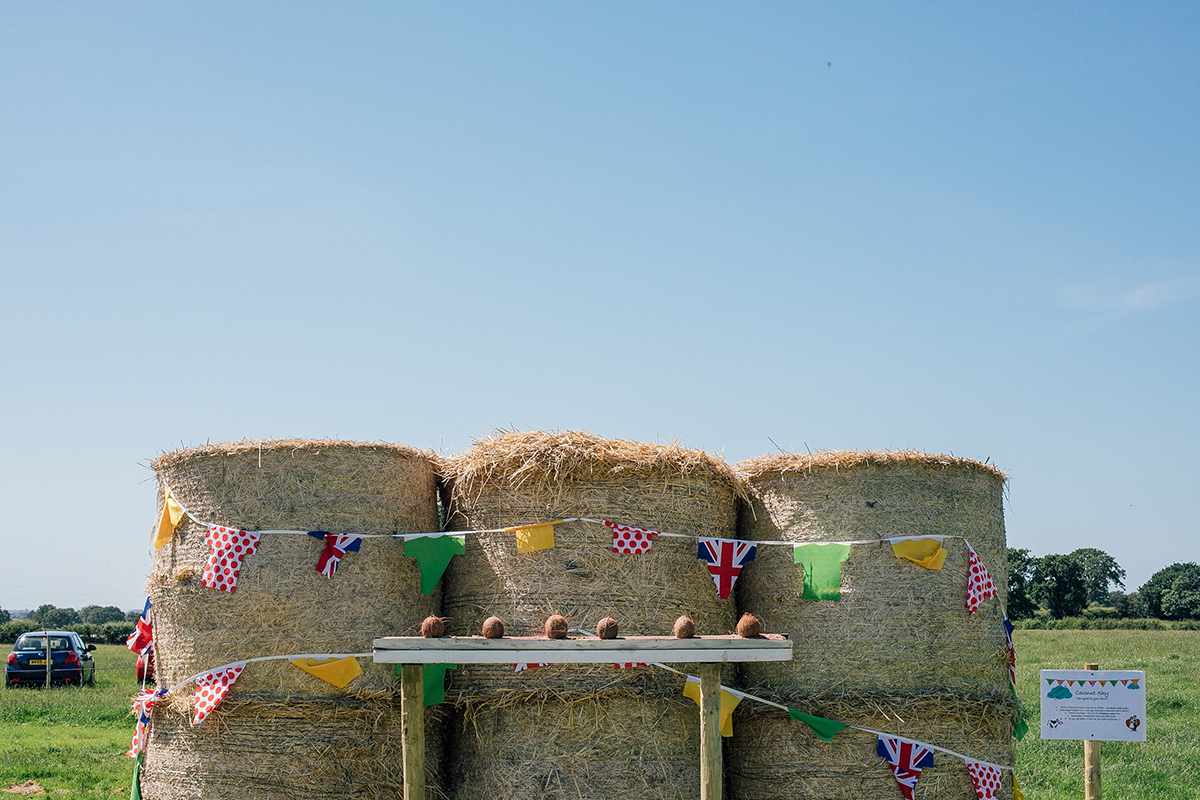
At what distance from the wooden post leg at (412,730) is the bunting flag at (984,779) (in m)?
3.70

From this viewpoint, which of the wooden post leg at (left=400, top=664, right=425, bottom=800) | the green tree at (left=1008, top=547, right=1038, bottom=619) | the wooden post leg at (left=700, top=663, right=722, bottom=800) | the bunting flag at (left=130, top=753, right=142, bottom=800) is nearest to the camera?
the wooden post leg at (left=400, top=664, right=425, bottom=800)

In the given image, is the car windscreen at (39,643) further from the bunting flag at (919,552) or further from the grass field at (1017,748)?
the bunting flag at (919,552)

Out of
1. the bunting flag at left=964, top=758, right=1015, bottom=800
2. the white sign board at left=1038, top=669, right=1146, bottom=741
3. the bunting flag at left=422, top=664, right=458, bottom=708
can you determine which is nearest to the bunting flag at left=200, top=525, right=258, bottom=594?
the bunting flag at left=422, top=664, right=458, bottom=708

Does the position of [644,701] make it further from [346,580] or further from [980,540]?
[980,540]

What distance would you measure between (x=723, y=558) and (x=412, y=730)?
251 centimetres

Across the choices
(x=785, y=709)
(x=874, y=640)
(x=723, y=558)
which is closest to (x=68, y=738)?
(x=723, y=558)

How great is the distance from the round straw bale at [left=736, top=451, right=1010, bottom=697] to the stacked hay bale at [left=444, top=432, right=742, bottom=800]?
569mm

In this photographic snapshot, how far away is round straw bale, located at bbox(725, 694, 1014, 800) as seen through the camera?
21.7 feet

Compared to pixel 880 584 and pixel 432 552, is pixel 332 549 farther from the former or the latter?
pixel 880 584

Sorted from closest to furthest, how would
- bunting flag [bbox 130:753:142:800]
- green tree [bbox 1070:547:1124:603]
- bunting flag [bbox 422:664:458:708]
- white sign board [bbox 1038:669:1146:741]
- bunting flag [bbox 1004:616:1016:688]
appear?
bunting flag [bbox 422:664:458:708], bunting flag [bbox 130:753:142:800], bunting flag [bbox 1004:616:1016:688], white sign board [bbox 1038:669:1146:741], green tree [bbox 1070:547:1124:603]

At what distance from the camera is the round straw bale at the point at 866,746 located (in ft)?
21.7

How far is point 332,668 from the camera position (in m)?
6.32

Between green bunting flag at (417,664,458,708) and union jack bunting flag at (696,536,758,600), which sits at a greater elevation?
union jack bunting flag at (696,536,758,600)

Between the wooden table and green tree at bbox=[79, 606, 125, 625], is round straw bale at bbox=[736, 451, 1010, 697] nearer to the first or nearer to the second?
the wooden table
